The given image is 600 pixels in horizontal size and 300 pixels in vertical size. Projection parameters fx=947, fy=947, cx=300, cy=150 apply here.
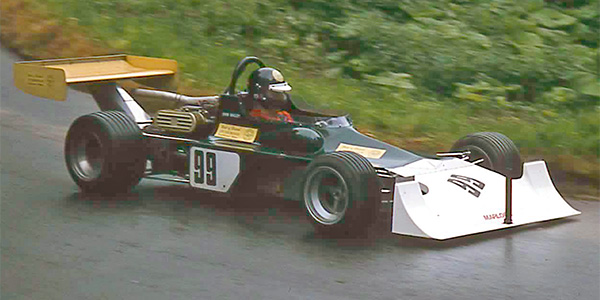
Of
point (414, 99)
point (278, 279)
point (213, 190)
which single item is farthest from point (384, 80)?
point (278, 279)

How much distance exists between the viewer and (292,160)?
7828 millimetres

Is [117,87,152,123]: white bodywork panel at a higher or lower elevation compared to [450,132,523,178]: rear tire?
higher

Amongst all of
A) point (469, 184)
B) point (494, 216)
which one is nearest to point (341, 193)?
point (469, 184)

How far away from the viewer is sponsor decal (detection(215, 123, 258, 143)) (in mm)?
8211

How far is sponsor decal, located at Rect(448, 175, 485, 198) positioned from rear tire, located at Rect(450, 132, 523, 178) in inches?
22.1

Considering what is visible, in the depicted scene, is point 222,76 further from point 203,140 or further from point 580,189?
point 580,189

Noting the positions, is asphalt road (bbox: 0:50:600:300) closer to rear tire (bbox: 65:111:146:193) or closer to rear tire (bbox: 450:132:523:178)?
rear tire (bbox: 65:111:146:193)

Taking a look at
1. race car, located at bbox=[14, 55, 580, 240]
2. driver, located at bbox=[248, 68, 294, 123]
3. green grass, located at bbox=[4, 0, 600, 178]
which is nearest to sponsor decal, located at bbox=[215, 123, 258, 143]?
race car, located at bbox=[14, 55, 580, 240]

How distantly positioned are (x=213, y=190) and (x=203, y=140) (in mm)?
466

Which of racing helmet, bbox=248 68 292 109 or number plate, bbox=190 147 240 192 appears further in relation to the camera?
racing helmet, bbox=248 68 292 109

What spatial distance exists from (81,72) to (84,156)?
1.07 metres

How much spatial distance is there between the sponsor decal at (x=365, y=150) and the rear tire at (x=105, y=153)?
1908 mm

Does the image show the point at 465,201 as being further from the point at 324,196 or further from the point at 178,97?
the point at 178,97

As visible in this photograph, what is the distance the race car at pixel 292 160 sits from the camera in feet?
23.4
